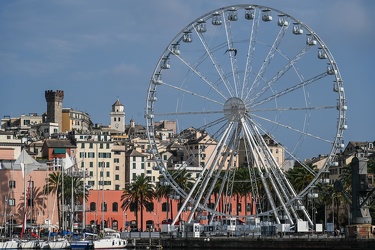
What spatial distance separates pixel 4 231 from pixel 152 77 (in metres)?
36.7

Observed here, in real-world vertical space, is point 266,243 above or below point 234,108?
below

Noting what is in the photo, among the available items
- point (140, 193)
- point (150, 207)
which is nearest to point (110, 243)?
point (140, 193)

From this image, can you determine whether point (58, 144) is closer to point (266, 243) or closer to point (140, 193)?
point (140, 193)

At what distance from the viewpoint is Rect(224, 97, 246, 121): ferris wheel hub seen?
9819 centimetres

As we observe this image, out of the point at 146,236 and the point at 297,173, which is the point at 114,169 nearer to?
the point at 297,173

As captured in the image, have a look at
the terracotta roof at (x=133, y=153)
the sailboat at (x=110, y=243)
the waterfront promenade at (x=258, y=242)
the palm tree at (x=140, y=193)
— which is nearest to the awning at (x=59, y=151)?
the terracotta roof at (x=133, y=153)

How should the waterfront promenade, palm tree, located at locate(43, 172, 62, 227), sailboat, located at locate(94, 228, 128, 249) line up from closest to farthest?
1. the waterfront promenade
2. sailboat, located at locate(94, 228, 128, 249)
3. palm tree, located at locate(43, 172, 62, 227)

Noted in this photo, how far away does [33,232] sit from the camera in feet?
416

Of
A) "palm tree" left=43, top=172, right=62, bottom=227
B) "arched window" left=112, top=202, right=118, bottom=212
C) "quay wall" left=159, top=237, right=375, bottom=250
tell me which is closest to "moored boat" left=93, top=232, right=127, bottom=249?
"quay wall" left=159, top=237, right=375, bottom=250

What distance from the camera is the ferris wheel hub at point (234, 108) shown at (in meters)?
98.2

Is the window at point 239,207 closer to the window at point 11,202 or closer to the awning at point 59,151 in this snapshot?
the awning at point 59,151

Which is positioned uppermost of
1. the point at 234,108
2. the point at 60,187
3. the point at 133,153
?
the point at 234,108

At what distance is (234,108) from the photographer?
98375 mm

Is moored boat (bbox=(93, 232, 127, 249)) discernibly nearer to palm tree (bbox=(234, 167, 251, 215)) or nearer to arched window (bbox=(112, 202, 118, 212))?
palm tree (bbox=(234, 167, 251, 215))
